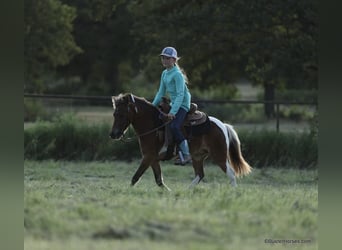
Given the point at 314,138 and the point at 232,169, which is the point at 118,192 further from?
the point at 314,138

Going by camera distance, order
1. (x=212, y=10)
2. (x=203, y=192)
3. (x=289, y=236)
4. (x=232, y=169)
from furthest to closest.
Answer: (x=212, y=10)
(x=232, y=169)
(x=203, y=192)
(x=289, y=236)

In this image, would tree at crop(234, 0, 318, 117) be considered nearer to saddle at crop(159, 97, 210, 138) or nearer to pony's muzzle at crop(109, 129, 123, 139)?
saddle at crop(159, 97, 210, 138)

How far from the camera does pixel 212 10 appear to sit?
25.6m

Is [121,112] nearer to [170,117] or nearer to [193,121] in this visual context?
[170,117]

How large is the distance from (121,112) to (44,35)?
95.1ft

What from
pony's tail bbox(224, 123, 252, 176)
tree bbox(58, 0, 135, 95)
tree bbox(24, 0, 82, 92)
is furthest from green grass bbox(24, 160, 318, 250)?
tree bbox(58, 0, 135, 95)

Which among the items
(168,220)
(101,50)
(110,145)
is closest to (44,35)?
(101,50)

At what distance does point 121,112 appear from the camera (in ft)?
42.6

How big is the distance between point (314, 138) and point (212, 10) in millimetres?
5785

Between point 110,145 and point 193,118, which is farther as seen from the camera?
point 110,145

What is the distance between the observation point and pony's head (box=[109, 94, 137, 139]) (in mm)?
12969

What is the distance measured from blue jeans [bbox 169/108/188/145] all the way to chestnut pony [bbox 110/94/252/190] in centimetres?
29
